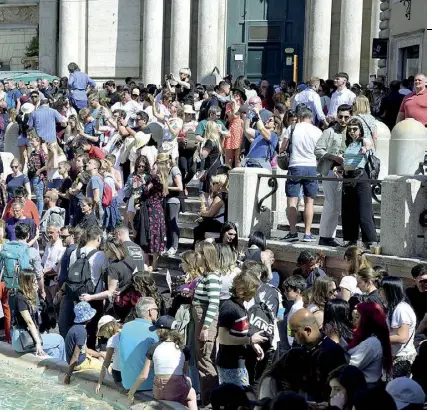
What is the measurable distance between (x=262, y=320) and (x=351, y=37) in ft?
73.6

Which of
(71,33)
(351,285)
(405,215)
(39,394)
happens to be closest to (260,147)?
(405,215)

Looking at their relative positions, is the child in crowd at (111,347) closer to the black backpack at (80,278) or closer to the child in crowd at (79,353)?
the child in crowd at (79,353)

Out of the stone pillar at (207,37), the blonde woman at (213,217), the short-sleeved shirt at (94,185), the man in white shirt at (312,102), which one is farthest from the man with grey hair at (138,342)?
the stone pillar at (207,37)

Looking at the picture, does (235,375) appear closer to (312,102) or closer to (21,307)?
(21,307)

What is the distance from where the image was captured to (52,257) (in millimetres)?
16469

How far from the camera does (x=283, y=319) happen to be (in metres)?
12.6

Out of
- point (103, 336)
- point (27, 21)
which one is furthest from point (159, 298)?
point (27, 21)

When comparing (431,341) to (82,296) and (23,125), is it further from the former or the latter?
(23,125)

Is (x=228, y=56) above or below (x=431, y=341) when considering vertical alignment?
above

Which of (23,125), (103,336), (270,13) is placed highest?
(270,13)

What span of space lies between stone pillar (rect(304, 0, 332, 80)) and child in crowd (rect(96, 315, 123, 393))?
21266mm

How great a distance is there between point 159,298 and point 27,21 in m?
28.2

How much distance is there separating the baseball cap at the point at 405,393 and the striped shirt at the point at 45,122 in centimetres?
1455

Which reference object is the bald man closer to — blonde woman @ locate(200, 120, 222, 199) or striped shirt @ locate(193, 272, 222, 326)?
striped shirt @ locate(193, 272, 222, 326)
